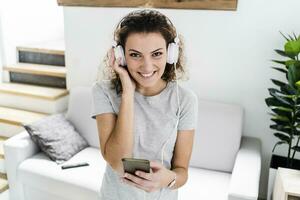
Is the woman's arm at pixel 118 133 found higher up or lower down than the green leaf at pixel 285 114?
higher up

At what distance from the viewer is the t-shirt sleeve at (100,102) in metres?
0.96

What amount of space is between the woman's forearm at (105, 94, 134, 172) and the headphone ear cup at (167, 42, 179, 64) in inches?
7.0

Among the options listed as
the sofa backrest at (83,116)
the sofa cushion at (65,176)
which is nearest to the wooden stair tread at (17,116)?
the sofa backrest at (83,116)

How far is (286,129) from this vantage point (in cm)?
196

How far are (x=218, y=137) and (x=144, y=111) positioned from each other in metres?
1.30

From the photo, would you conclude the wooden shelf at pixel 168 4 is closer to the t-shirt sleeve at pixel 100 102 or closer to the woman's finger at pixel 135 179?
the t-shirt sleeve at pixel 100 102

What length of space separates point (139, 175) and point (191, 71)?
1.63m

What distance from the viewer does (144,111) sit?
986 mm

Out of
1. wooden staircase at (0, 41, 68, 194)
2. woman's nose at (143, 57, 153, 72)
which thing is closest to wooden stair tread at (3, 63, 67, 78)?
wooden staircase at (0, 41, 68, 194)

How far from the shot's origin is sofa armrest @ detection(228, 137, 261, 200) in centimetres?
159

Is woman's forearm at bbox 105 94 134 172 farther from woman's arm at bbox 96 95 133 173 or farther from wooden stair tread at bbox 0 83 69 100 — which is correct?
wooden stair tread at bbox 0 83 69 100

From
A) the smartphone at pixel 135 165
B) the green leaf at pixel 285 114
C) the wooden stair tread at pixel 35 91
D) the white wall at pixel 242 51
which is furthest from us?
the wooden stair tread at pixel 35 91

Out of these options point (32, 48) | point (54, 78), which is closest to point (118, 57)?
point (54, 78)

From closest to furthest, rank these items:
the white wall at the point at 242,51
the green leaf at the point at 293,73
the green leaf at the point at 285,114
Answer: the green leaf at the point at 293,73, the green leaf at the point at 285,114, the white wall at the point at 242,51
